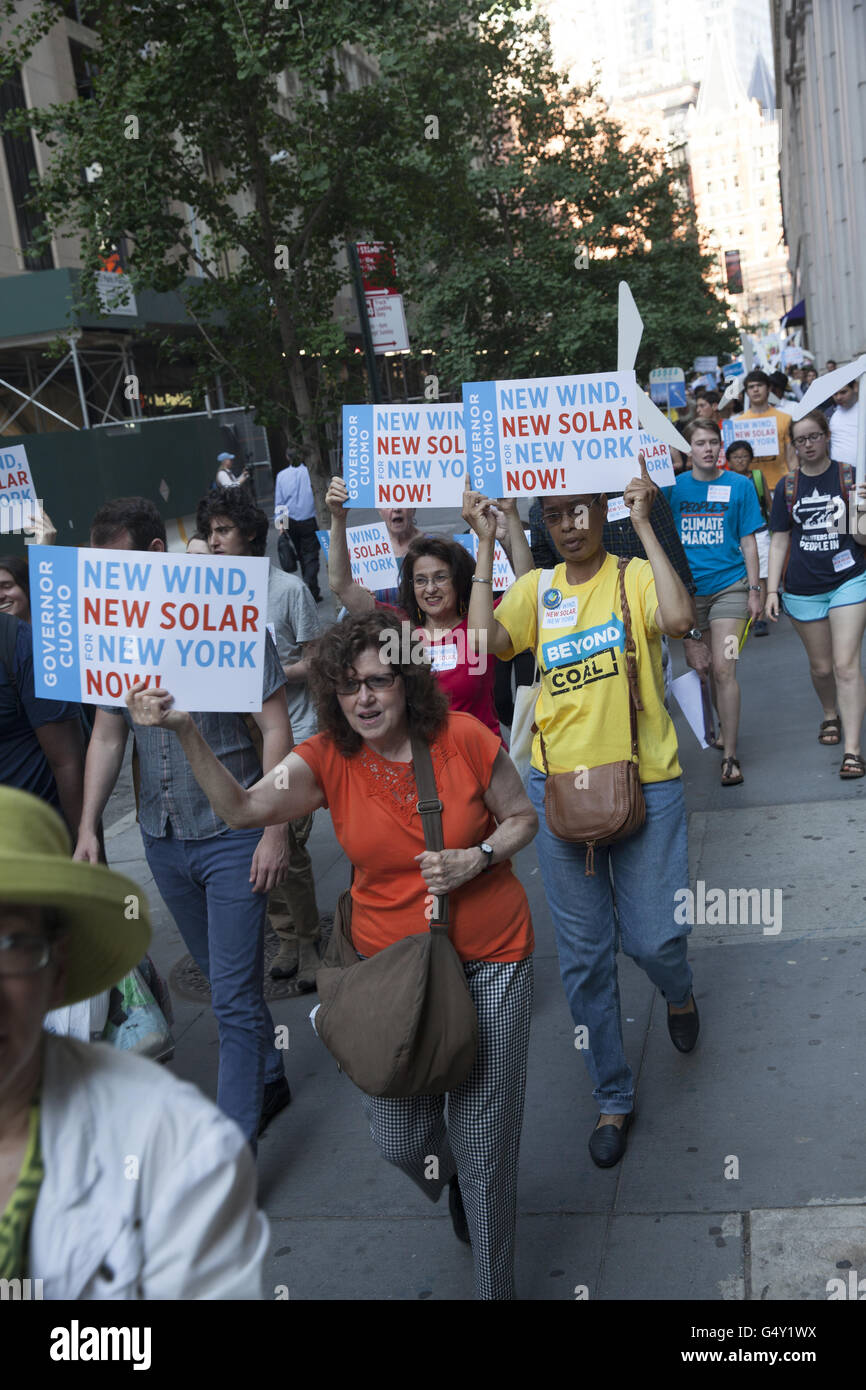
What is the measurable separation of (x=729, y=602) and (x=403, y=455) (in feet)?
8.05

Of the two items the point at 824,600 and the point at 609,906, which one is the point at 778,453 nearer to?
the point at 824,600

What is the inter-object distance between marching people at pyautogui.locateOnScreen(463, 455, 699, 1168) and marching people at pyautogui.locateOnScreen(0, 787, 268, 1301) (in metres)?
2.62

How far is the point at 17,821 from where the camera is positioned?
62.1 inches

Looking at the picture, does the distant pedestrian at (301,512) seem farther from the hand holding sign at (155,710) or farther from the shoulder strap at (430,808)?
the shoulder strap at (430,808)

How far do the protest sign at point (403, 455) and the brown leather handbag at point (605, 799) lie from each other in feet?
9.55

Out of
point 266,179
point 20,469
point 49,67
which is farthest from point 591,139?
point 20,469

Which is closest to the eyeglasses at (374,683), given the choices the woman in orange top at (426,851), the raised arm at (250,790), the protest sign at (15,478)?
the woman in orange top at (426,851)

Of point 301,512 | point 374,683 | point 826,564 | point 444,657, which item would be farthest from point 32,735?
point 301,512

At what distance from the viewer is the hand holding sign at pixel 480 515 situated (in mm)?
4770

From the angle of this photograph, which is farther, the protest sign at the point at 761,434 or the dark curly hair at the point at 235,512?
the protest sign at the point at 761,434

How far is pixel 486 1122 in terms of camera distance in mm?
3367

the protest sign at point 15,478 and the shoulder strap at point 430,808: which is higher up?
the protest sign at point 15,478

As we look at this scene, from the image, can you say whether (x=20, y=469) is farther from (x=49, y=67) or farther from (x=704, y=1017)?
(x=49, y=67)
